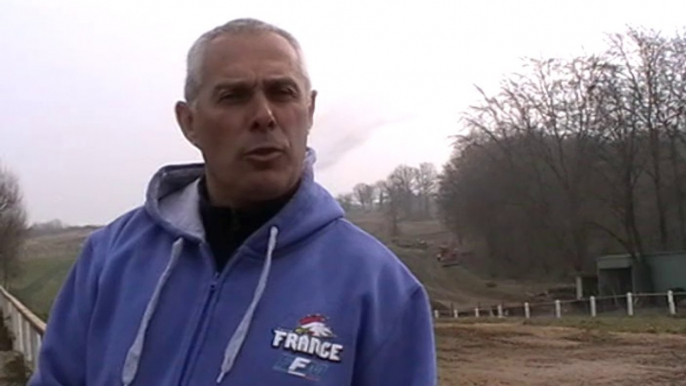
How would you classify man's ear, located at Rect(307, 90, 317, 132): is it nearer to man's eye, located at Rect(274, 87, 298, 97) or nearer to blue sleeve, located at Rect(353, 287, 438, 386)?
man's eye, located at Rect(274, 87, 298, 97)

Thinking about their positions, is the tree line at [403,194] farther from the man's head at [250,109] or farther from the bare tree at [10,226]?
the man's head at [250,109]

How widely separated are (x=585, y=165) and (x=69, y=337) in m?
47.7

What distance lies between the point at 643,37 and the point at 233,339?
43.6 m

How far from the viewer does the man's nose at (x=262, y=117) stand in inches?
75.2

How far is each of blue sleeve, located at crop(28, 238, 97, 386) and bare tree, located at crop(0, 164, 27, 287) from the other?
43.6 meters

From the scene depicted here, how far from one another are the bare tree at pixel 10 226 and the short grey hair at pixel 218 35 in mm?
43834

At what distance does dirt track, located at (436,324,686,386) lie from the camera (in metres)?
13.3

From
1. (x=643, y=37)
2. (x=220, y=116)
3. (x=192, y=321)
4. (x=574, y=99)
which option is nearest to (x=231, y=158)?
(x=220, y=116)

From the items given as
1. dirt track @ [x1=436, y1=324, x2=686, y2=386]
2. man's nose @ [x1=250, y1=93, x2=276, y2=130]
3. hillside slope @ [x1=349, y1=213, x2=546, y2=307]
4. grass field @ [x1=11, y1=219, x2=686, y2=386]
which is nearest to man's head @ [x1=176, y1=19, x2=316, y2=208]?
man's nose @ [x1=250, y1=93, x2=276, y2=130]

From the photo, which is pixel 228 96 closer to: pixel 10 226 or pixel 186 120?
pixel 186 120

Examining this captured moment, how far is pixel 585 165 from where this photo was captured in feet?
157

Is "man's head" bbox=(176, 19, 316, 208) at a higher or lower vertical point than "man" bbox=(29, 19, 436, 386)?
higher

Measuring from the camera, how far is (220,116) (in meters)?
1.95

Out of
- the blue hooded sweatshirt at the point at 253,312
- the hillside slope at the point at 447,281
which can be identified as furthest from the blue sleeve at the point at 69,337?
the hillside slope at the point at 447,281
